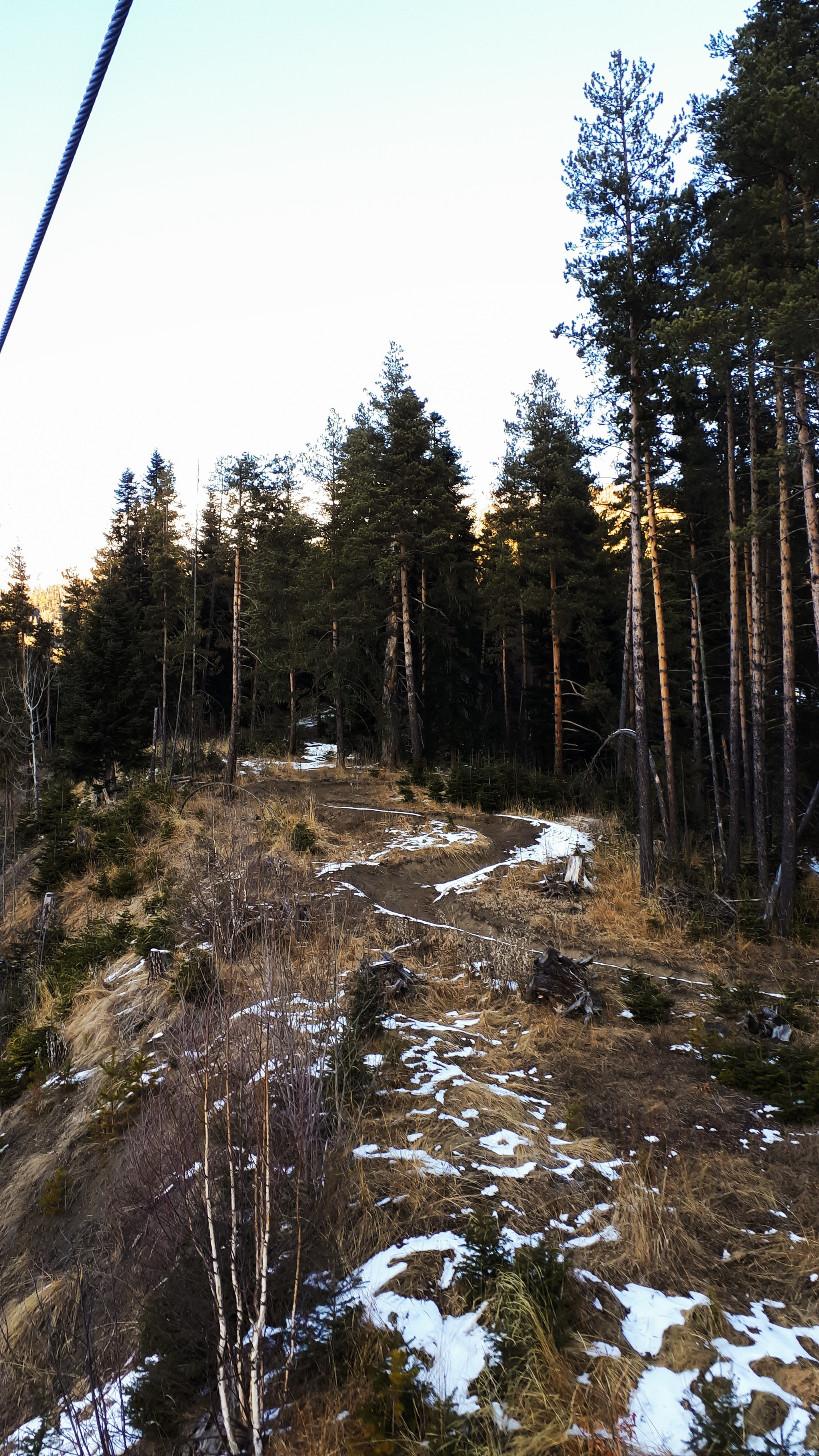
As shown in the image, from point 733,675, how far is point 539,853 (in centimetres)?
496

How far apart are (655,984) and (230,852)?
19.6ft

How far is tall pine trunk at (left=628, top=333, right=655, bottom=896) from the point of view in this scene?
33.5ft

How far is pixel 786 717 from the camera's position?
9.43 m

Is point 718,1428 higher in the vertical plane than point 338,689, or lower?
lower

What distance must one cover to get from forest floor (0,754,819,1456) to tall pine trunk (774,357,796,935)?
0.72 meters

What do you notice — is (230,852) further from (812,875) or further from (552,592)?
(552,592)

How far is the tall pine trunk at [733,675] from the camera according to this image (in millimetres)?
11008

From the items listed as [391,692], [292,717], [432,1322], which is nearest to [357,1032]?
[432,1322]

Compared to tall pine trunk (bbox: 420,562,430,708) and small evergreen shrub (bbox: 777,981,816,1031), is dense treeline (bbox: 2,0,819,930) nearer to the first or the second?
tall pine trunk (bbox: 420,562,430,708)

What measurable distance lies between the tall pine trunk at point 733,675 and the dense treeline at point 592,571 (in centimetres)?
8

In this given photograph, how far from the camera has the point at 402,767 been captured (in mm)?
20844

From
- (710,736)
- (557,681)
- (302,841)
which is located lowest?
(302,841)

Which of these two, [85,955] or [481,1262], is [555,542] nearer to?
[85,955]

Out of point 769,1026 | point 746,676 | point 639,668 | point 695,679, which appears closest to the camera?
point 769,1026
